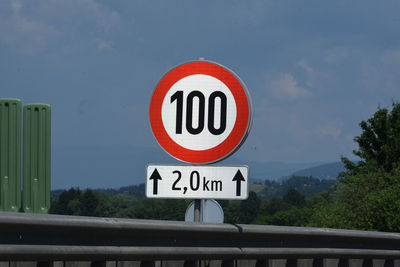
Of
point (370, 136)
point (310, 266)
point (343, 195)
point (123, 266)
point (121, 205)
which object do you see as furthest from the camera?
point (121, 205)

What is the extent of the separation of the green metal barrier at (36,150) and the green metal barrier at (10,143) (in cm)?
8

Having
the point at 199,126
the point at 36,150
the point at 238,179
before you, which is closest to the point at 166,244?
the point at 238,179

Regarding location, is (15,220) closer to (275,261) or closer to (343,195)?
(275,261)

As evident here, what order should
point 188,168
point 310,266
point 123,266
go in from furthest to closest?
point 310,266, point 188,168, point 123,266

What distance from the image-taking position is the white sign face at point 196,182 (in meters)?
7.45

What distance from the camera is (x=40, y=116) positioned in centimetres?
846

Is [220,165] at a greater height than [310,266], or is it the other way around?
[220,165]

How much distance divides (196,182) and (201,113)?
25.6 inches

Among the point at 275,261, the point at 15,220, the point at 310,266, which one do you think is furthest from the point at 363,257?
the point at 15,220

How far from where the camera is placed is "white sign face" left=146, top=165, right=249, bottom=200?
745 centimetres

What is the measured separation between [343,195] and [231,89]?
6235 cm

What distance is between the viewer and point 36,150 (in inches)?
332

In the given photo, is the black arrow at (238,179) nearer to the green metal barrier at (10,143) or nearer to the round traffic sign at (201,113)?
the round traffic sign at (201,113)

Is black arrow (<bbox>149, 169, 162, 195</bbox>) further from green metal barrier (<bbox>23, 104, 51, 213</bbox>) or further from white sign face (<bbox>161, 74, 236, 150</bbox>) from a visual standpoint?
green metal barrier (<bbox>23, 104, 51, 213</bbox>)
